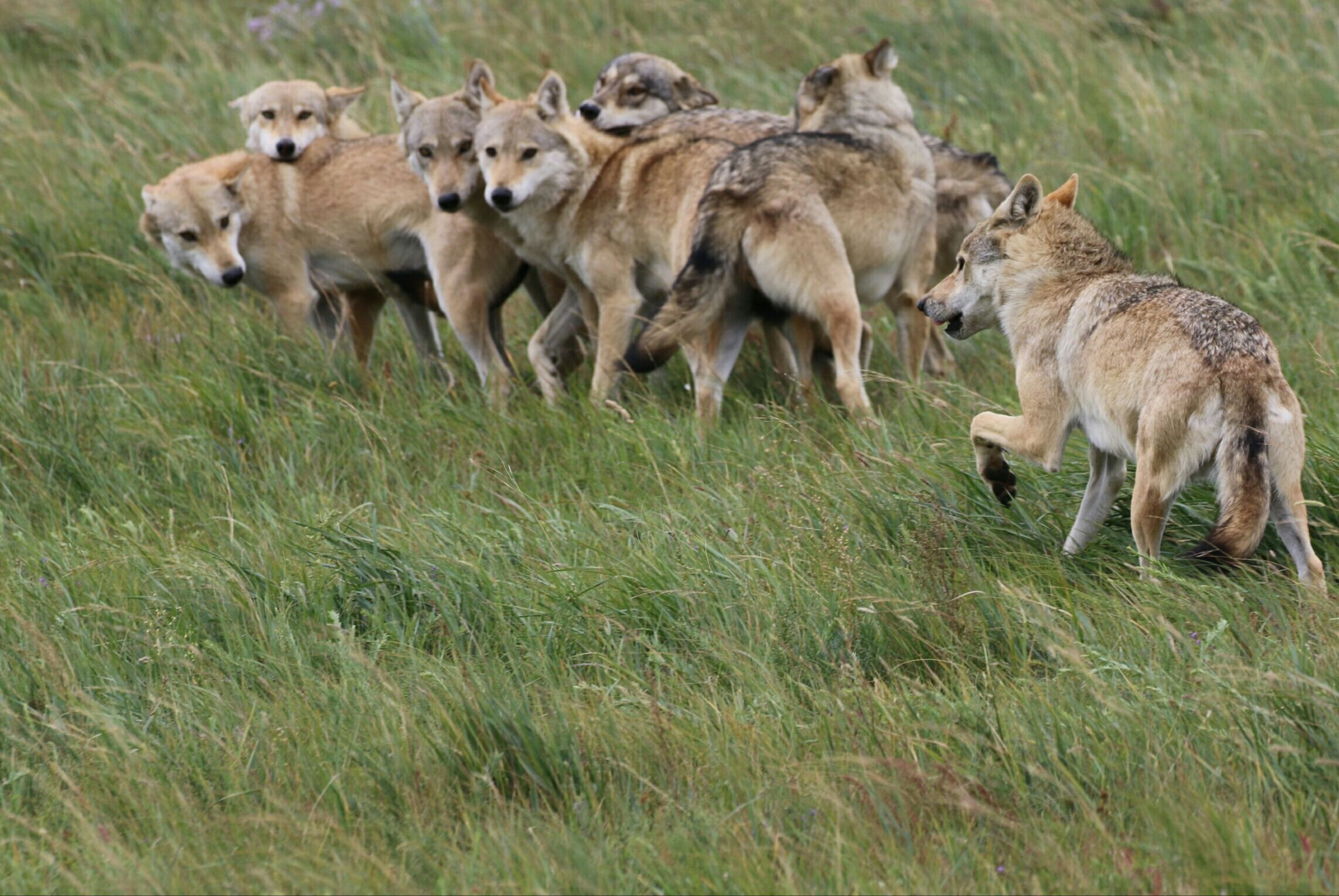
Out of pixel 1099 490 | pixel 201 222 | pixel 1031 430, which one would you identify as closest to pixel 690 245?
pixel 1031 430

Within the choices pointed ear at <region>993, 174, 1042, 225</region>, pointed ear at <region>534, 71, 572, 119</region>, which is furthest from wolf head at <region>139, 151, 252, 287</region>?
pointed ear at <region>993, 174, 1042, 225</region>

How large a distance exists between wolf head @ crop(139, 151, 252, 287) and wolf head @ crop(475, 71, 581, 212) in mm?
1502

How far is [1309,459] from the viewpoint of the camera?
473cm

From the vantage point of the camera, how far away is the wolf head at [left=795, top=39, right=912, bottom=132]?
725 cm

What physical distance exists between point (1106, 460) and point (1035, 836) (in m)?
1.83

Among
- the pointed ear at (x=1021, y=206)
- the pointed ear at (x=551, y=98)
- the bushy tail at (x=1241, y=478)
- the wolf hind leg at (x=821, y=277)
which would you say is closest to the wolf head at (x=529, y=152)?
the pointed ear at (x=551, y=98)

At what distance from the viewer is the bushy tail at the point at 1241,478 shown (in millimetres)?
3877

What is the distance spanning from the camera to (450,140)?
7.76 m

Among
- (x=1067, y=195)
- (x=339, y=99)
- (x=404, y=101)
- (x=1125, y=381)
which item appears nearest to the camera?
(x=1125, y=381)

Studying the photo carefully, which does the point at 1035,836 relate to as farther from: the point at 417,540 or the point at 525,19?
the point at 525,19

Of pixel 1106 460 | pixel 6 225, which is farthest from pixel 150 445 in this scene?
pixel 1106 460

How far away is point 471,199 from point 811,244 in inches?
85.2

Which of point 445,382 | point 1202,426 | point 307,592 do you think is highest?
point 1202,426

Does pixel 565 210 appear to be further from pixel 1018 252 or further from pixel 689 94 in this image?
pixel 1018 252
